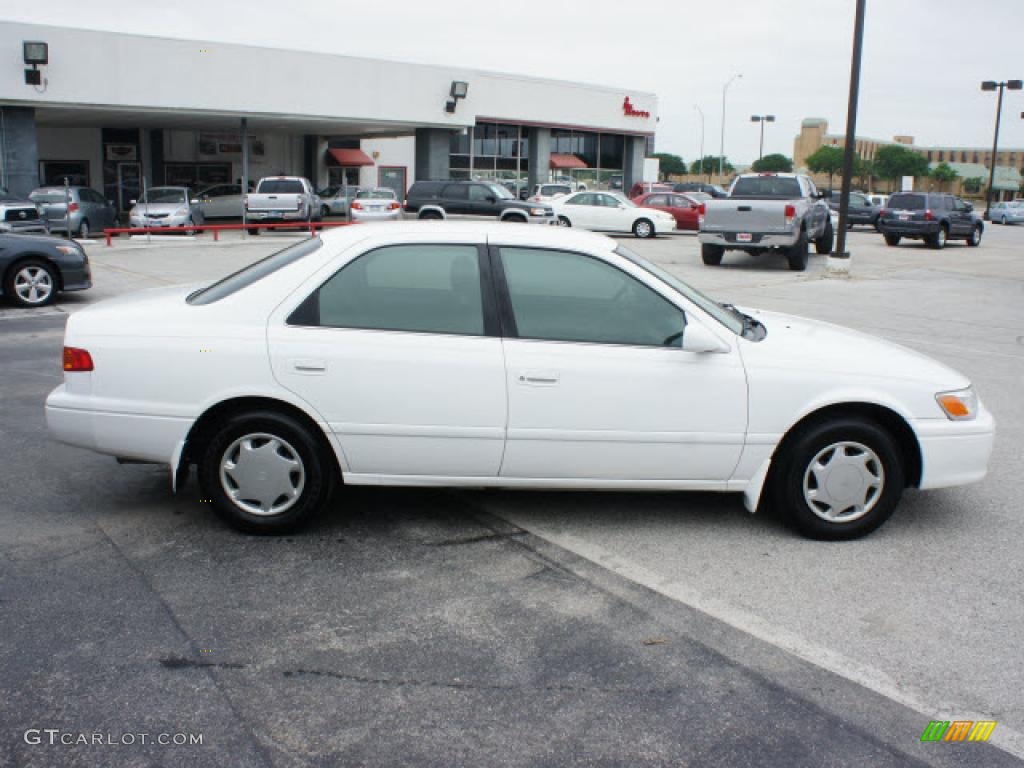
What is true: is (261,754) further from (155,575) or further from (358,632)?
(155,575)

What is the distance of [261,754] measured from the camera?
310 cm

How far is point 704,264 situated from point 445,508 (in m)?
17.9

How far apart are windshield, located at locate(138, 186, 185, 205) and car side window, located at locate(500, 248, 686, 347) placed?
27.1 m

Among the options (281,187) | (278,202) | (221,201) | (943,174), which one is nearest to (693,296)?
(278,202)

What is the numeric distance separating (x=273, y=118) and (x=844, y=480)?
1240 inches

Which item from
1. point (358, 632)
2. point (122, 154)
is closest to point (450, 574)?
point (358, 632)

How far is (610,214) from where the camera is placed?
105 ft

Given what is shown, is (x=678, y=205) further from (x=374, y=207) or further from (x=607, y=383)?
(x=607, y=383)

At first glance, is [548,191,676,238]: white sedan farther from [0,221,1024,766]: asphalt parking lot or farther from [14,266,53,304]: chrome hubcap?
[0,221,1024,766]: asphalt parking lot

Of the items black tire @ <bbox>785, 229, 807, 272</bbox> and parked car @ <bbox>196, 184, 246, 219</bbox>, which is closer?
black tire @ <bbox>785, 229, 807, 272</bbox>

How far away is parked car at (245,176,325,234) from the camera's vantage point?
30.1 meters

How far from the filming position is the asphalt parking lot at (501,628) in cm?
324

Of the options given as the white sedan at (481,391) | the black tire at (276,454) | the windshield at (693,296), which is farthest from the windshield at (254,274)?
the windshield at (693,296)

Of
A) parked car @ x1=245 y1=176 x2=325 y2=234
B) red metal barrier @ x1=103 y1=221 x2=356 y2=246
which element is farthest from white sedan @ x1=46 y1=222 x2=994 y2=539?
parked car @ x1=245 y1=176 x2=325 y2=234
